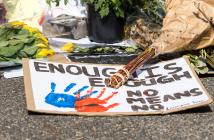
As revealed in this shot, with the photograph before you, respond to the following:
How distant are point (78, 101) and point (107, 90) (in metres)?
0.21

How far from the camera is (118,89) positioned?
2854 millimetres

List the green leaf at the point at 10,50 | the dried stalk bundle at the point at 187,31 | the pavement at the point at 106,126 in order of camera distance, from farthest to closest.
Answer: the green leaf at the point at 10,50 < the dried stalk bundle at the point at 187,31 < the pavement at the point at 106,126

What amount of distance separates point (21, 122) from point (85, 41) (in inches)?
52.0

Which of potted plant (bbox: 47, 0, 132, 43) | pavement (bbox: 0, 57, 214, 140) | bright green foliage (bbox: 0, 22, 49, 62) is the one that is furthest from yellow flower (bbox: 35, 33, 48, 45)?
pavement (bbox: 0, 57, 214, 140)

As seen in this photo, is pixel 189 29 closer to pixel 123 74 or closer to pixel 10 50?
pixel 123 74

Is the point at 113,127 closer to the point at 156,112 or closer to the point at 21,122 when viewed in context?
the point at 156,112

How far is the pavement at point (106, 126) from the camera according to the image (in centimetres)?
245

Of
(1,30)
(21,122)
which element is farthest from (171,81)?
(1,30)

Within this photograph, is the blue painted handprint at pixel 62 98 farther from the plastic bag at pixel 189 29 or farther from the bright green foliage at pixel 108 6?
the bright green foliage at pixel 108 6

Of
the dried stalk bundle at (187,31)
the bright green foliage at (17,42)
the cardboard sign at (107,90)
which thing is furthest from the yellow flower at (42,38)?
the dried stalk bundle at (187,31)

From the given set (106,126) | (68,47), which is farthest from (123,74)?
(68,47)

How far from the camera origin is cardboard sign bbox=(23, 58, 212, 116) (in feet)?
8.66

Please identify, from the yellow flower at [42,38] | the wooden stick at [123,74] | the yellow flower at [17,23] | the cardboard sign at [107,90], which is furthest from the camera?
the yellow flower at [17,23]

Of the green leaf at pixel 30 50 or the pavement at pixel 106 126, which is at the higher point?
the pavement at pixel 106 126
